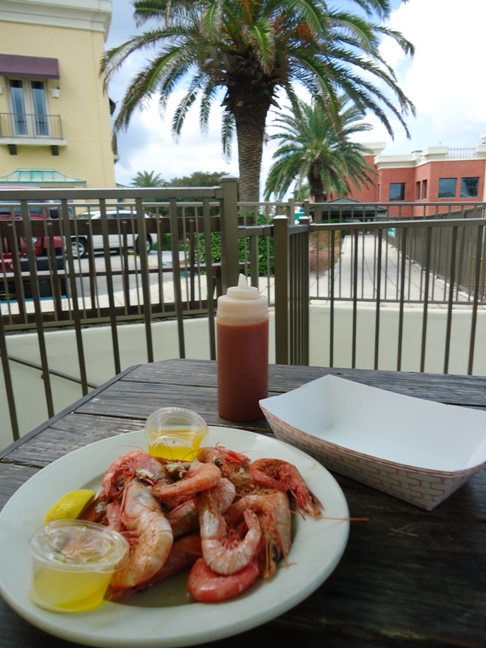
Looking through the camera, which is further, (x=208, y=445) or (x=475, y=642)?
(x=208, y=445)

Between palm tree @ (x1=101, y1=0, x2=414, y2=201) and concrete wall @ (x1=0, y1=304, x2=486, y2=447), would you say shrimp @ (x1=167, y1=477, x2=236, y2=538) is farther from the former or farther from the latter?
palm tree @ (x1=101, y1=0, x2=414, y2=201)

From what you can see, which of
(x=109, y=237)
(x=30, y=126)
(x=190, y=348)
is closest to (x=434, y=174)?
(x=30, y=126)

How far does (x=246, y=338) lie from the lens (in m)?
0.83

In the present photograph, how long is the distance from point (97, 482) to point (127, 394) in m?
0.42

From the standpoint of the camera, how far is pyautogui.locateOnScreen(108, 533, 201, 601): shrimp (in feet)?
1.47

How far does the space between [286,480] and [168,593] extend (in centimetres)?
19

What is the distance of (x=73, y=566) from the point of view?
39 cm

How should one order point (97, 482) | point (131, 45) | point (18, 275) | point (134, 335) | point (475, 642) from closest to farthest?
point (475, 642) → point (97, 482) → point (18, 275) → point (134, 335) → point (131, 45)

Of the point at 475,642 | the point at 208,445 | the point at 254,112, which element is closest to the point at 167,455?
the point at 208,445

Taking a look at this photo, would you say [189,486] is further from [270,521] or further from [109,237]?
[109,237]

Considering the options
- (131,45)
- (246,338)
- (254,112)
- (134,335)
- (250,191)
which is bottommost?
(134,335)

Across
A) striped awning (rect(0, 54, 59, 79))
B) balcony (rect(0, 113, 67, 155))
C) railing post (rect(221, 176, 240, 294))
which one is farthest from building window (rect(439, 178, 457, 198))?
railing post (rect(221, 176, 240, 294))

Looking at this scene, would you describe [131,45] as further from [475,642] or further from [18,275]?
[475,642]

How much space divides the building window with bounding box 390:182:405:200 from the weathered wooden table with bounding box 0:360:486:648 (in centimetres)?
3076
